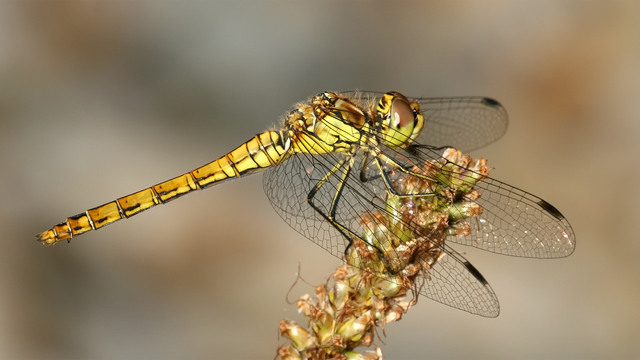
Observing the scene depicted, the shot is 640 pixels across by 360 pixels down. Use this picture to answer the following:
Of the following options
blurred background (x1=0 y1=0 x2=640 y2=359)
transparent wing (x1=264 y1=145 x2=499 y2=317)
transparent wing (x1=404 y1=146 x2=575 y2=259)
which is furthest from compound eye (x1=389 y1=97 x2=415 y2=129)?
blurred background (x1=0 y1=0 x2=640 y2=359)

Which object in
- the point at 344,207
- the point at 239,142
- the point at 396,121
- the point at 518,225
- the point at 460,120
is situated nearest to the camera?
the point at 518,225

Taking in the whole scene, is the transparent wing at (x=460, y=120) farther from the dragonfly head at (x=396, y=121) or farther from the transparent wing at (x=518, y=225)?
the transparent wing at (x=518, y=225)

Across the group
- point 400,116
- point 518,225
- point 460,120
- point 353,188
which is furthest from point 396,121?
point 460,120

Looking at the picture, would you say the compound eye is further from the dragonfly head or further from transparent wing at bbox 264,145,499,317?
transparent wing at bbox 264,145,499,317

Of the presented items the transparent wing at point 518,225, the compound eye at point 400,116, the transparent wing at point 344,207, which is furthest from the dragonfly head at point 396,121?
the transparent wing at point 518,225

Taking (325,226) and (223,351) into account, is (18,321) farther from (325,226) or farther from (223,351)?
(325,226)

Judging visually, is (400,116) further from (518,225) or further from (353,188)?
(518,225)

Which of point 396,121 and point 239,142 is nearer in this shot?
point 396,121
